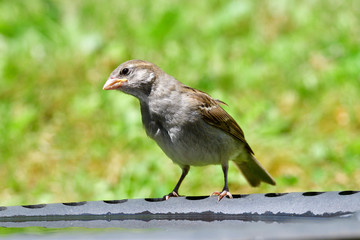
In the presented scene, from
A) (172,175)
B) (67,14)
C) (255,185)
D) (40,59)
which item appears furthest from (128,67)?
(67,14)

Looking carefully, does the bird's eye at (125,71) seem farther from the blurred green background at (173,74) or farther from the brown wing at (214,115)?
the blurred green background at (173,74)

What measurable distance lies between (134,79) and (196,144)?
604mm

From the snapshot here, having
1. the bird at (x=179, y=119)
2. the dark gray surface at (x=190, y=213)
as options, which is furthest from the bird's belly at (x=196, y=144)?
the dark gray surface at (x=190, y=213)

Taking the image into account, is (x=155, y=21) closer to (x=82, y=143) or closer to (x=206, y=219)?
(x=82, y=143)

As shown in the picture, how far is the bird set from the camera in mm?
4262

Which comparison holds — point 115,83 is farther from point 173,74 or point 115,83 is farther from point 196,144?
point 173,74

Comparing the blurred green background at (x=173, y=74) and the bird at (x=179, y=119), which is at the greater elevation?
the blurred green background at (x=173, y=74)

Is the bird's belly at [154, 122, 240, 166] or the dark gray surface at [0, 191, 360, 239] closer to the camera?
the dark gray surface at [0, 191, 360, 239]

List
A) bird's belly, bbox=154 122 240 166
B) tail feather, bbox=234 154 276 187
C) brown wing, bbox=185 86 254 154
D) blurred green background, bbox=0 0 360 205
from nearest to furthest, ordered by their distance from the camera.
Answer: bird's belly, bbox=154 122 240 166, brown wing, bbox=185 86 254 154, tail feather, bbox=234 154 276 187, blurred green background, bbox=0 0 360 205

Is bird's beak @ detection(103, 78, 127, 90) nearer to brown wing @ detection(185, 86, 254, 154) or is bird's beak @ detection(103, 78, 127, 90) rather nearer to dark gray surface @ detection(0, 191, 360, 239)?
brown wing @ detection(185, 86, 254, 154)

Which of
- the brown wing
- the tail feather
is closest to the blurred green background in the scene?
the tail feather

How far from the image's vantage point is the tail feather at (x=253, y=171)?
196 inches

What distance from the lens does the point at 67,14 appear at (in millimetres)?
8562

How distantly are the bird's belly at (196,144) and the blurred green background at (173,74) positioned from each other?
4.78ft
